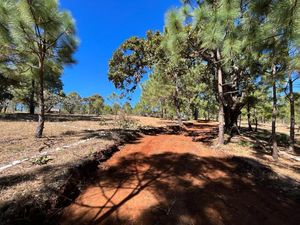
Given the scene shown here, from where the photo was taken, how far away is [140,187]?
16.7ft

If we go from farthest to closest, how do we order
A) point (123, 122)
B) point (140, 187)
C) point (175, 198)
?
1. point (123, 122)
2. point (140, 187)
3. point (175, 198)

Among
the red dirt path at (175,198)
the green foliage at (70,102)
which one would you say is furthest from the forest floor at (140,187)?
Answer: the green foliage at (70,102)

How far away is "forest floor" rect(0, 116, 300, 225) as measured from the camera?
3898 mm

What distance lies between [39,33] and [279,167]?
10032mm

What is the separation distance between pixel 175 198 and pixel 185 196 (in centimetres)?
26

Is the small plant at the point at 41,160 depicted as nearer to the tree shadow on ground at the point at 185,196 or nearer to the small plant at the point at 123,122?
the tree shadow on ground at the point at 185,196

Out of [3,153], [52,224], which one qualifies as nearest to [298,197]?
[52,224]

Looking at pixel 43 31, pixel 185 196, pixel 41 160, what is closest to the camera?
pixel 185 196

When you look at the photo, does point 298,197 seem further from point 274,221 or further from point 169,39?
point 169,39

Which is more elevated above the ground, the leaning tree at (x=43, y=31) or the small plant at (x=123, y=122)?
the leaning tree at (x=43, y=31)

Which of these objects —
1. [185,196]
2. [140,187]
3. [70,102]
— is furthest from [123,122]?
[70,102]

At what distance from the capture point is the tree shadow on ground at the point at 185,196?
3.95 meters

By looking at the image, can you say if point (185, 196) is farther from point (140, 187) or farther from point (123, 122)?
point (123, 122)

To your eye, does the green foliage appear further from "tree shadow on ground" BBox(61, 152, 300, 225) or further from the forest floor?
"tree shadow on ground" BBox(61, 152, 300, 225)
